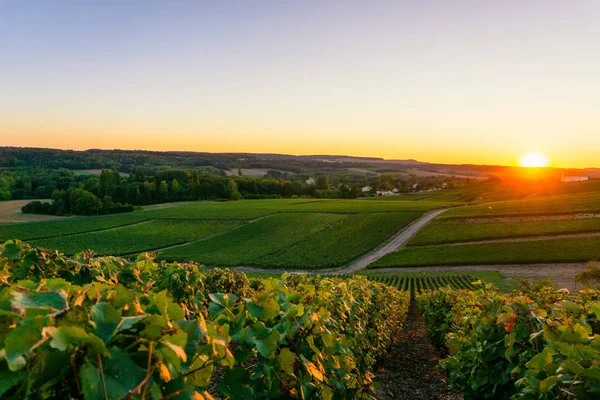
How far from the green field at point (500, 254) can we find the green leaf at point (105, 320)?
2016 inches

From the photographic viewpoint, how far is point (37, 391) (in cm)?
127

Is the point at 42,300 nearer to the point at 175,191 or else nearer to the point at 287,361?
the point at 287,361

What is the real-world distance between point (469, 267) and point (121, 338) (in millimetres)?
53591

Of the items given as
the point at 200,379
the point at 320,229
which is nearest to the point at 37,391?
the point at 200,379

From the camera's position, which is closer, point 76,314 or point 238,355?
point 76,314

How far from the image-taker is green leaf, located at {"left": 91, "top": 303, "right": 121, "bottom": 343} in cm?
126

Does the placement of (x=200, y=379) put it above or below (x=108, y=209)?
above

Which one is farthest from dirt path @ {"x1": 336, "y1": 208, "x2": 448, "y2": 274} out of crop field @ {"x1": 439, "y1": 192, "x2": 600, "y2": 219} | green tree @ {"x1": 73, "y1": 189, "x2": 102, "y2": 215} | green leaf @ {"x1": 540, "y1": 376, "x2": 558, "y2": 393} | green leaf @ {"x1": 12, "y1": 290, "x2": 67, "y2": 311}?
green tree @ {"x1": 73, "y1": 189, "x2": 102, "y2": 215}

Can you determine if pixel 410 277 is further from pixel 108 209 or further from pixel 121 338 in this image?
pixel 108 209

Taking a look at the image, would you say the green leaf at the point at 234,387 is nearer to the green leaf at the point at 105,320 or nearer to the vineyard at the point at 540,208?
the green leaf at the point at 105,320

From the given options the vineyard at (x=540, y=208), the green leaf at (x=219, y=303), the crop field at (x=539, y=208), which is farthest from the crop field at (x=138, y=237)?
the green leaf at (x=219, y=303)

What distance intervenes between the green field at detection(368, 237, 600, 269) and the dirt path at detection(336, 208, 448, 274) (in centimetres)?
206

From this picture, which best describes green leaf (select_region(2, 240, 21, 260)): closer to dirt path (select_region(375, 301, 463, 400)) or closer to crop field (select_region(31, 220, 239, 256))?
dirt path (select_region(375, 301, 463, 400))

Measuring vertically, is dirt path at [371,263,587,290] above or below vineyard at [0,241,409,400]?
below
